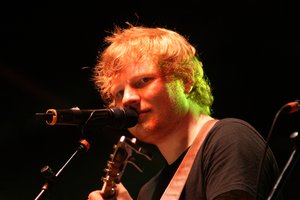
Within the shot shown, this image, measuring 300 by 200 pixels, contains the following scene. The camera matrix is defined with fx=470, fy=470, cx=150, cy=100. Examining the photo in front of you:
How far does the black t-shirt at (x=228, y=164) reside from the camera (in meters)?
1.71

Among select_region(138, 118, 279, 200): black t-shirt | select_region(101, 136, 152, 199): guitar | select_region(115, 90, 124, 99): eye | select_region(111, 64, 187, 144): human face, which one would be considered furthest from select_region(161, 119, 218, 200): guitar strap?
select_region(115, 90, 124, 99): eye

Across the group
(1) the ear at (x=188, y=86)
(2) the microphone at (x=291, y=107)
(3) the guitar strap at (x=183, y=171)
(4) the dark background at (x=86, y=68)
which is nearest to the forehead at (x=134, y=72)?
(1) the ear at (x=188, y=86)

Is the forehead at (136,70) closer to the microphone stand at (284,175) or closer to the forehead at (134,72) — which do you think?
the forehead at (134,72)

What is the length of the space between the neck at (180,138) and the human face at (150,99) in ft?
0.09

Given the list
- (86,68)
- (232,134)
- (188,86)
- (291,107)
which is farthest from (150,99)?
(86,68)

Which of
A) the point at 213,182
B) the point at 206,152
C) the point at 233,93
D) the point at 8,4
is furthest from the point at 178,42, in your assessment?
the point at 8,4

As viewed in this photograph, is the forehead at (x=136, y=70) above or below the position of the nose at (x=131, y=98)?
above

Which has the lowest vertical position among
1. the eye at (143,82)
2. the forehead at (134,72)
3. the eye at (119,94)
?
the eye at (119,94)

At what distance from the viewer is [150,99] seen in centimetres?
220

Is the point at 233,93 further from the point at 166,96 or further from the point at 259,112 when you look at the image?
the point at 166,96

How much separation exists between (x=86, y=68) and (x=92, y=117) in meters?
1.95

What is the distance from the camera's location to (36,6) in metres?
3.79

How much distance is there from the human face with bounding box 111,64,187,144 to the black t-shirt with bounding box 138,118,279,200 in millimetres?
289

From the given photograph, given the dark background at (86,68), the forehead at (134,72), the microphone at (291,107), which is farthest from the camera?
the dark background at (86,68)
